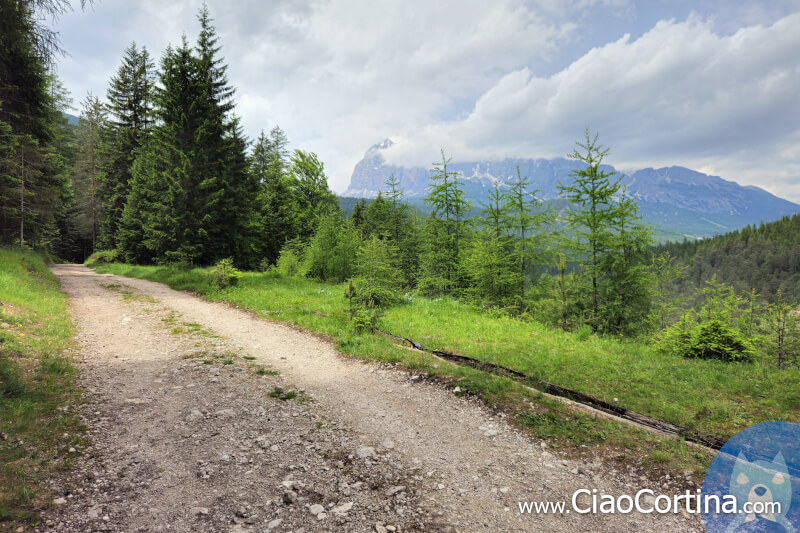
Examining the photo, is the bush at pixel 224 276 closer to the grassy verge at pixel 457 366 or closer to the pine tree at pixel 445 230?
the grassy verge at pixel 457 366

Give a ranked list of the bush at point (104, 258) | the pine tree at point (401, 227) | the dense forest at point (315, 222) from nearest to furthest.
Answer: the dense forest at point (315, 222) → the pine tree at point (401, 227) → the bush at point (104, 258)

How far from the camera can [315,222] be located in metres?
31.7

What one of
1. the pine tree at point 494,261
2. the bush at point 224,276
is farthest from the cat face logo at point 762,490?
the bush at point 224,276

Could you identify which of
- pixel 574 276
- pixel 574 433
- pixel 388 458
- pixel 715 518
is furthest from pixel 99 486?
pixel 574 276

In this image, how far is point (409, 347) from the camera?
9.15m

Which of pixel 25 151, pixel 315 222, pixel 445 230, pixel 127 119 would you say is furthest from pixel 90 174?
pixel 445 230

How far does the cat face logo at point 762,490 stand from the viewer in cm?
326

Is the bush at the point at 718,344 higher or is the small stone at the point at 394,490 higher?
the bush at the point at 718,344

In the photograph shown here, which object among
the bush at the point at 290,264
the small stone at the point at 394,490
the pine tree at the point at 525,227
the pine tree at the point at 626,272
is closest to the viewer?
the small stone at the point at 394,490

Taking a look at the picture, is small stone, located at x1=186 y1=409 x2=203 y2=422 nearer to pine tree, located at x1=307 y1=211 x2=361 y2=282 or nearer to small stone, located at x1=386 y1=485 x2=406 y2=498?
small stone, located at x1=386 y1=485 x2=406 y2=498

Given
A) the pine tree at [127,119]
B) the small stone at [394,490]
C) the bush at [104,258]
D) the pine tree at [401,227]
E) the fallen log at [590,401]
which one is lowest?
the small stone at [394,490]

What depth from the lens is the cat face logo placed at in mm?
3264

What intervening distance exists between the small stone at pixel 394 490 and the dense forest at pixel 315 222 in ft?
21.9

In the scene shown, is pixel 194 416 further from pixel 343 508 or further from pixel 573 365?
pixel 573 365
